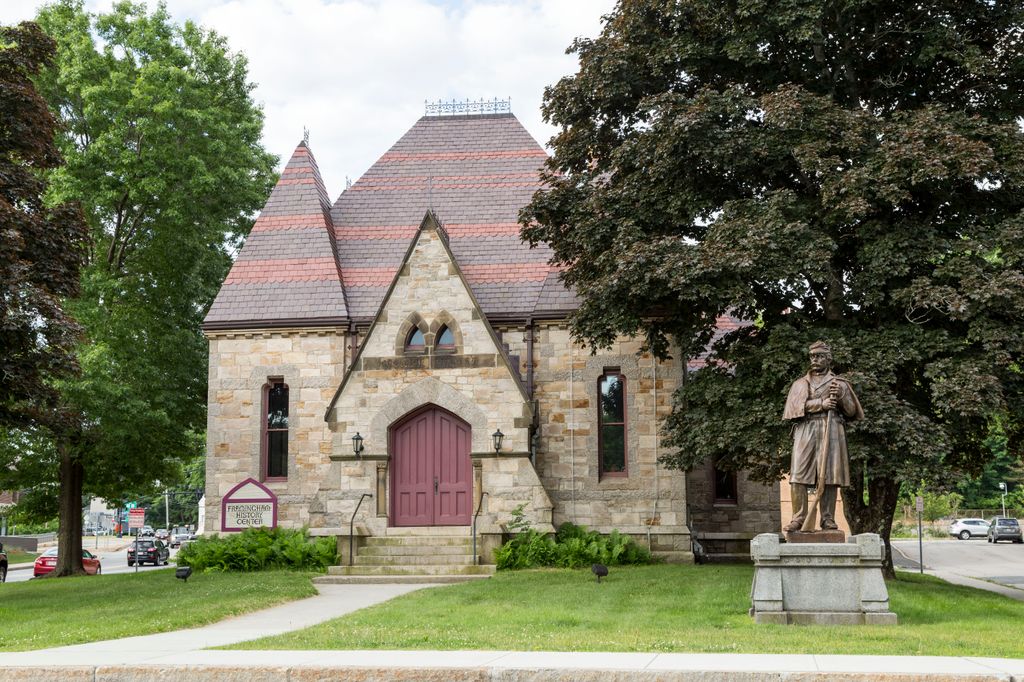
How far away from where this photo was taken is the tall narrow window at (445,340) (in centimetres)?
2331

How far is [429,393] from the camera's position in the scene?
75.8 feet

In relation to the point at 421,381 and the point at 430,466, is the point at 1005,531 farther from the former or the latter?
the point at 421,381

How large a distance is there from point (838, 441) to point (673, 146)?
702 cm

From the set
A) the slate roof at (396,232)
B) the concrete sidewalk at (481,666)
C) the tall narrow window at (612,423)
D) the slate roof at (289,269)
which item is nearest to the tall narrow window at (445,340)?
the slate roof at (396,232)

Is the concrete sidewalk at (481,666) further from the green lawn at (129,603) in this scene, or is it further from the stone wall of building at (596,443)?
the stone wall of building at (596,443)

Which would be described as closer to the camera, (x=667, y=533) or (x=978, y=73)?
(x=978, y=73)

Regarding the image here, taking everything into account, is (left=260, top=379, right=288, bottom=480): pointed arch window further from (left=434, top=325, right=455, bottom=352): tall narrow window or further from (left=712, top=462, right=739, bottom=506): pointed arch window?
(left=712, top=462, right=739, bottom=506): pointed arch window

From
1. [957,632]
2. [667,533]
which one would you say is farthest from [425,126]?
[957,632]

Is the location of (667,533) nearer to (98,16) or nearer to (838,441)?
(838,441)

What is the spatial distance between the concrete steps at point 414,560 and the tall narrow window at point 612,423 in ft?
12.2

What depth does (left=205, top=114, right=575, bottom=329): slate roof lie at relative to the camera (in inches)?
1000

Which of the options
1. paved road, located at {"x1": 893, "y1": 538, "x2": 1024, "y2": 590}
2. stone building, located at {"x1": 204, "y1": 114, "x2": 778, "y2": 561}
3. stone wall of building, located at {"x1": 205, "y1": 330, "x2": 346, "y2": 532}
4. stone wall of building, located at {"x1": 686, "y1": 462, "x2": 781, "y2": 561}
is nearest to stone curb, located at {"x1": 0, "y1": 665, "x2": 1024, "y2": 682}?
stone building, located at {"x1": 204, "y1": 114, "x2": 778, "y2": 561}

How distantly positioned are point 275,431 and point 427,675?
1744cm

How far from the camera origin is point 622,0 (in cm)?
2089
